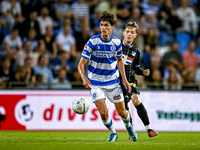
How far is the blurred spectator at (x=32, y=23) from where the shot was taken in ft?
46.2

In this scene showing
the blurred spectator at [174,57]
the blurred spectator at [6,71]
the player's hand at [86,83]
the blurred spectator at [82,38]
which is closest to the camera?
the player's hand at [86,83]

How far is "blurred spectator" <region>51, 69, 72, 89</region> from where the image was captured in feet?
39.5

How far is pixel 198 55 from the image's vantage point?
1505cm

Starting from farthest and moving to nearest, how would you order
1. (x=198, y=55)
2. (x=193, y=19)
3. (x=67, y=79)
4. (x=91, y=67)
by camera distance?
(x=193, y=19)
(x=198, y=55)
(x=67, y=79)
(x=91, y=67)

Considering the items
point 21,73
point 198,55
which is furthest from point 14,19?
point 198,55

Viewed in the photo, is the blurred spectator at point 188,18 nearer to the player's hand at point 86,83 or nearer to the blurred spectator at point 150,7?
the blurred spectator at point 150,7

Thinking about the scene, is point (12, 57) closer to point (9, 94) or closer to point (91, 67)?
point (9, 94)

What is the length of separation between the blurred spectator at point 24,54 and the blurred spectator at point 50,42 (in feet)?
2.34

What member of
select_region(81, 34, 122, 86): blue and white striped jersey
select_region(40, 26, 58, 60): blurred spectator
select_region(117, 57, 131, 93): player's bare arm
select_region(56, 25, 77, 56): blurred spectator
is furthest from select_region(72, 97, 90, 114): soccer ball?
select_region(56, 25, 77, 56): blurred spectator

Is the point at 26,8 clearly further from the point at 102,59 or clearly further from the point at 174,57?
the point at 102,59

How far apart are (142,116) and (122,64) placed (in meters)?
1.30

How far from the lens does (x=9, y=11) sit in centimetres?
1451

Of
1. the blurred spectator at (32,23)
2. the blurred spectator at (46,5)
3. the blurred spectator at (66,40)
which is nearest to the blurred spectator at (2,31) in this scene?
the blurred spectator at (32,23)

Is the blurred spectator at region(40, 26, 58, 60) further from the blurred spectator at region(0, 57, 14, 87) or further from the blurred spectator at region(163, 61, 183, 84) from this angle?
the blurred spectator at region(163, 61, 183, 84)
